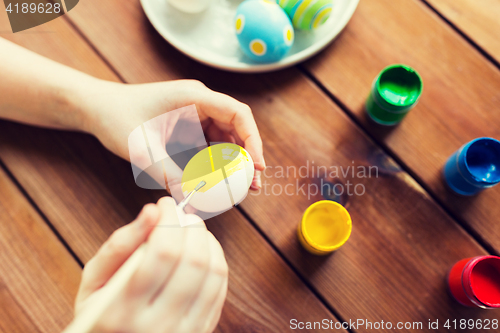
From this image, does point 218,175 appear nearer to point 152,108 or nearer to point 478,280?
point 152,108

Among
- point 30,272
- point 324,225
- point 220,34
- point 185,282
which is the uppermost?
point 220,34

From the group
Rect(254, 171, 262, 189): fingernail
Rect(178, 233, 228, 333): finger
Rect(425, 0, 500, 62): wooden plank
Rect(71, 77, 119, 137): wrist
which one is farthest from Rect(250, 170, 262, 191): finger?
Rect(425, 0, 500, 62): wooden plank

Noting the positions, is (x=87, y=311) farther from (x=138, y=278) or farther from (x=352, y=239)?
(x=352, y=239)

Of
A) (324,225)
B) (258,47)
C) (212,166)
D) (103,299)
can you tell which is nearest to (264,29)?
(258,47)

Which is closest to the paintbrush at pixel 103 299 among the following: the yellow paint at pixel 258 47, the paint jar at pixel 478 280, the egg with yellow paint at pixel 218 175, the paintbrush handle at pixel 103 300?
the paintbrush handle at pixel 103 300

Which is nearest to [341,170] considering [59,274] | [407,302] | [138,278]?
[407,302]

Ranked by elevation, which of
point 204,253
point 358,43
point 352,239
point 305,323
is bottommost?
point 305,323
